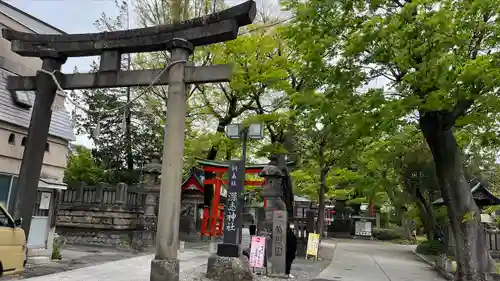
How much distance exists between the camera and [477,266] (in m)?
10.6

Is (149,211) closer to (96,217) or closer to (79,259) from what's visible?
(96,217)

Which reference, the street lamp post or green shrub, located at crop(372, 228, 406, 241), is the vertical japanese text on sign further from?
green shrub, located at crop(372, 228, 406, 241)

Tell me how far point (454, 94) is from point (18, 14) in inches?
528

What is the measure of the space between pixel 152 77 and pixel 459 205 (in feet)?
28.2

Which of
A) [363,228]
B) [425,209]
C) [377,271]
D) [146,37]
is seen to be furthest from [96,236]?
[363,228]

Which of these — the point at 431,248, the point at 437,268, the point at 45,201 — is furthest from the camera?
the point at 431,248

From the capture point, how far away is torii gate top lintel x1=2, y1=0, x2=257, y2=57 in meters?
8.52

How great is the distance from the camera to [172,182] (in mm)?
8398

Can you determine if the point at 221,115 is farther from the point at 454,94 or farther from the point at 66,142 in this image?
the point at 454,94

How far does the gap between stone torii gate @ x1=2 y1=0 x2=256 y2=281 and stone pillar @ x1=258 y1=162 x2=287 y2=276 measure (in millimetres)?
5584

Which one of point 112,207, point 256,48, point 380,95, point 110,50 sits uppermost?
point 256,48

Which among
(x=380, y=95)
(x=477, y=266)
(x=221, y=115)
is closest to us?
(x=380, y=95)

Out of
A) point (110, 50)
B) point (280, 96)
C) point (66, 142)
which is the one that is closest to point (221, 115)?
point (280, 96)

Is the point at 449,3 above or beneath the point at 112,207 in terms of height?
above
